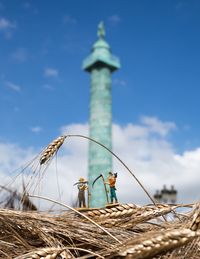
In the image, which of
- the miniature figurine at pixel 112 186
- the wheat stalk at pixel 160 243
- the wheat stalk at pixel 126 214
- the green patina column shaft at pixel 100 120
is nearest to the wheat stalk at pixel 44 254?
the wheat stalk at pixel 160 243

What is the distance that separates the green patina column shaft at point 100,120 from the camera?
27.3 meters

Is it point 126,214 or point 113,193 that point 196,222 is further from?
point 113,193

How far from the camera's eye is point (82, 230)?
1279 millimetres

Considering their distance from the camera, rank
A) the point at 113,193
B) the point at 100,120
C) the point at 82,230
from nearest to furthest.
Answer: the point at 82,230 < the point at 113,193 < the point at 100,120

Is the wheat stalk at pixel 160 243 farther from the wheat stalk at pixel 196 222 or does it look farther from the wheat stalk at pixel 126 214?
the wheat stalk at pixel 126 214

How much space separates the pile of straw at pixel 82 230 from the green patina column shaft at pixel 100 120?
24534 millimetres

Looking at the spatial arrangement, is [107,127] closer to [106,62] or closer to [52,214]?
[106,62]

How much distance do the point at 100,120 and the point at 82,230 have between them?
2708cm

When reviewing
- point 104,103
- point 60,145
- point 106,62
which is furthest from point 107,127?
point 60,145

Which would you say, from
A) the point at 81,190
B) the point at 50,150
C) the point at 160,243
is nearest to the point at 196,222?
the point at 160,243

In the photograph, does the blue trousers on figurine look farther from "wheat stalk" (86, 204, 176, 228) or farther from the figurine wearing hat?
"wheat stalk" (86, 204, 176, 228)

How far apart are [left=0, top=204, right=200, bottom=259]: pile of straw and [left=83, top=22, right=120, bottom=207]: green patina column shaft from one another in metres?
24.5

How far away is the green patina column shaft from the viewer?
1077 inches

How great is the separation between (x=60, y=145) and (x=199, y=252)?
605mm
